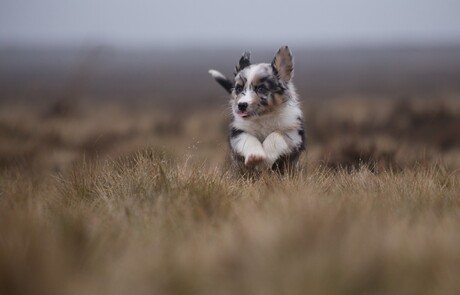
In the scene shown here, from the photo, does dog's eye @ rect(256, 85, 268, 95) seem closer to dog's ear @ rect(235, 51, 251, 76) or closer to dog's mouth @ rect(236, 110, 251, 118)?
dog's mouth @ rect(236, 110, 251, 118)

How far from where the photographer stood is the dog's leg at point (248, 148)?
20.2ft

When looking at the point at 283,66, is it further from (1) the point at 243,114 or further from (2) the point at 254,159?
(2) the point at 254,159

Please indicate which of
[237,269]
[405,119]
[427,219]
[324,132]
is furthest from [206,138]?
[237,269]

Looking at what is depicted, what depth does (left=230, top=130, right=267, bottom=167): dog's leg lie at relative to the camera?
6.15 metres

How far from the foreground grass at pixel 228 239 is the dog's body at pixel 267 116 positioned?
0.96 meters

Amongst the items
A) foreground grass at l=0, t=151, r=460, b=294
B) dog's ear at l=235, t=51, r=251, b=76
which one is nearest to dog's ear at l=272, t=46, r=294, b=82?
dog's ear at l=235, t=51, r=251, b=76

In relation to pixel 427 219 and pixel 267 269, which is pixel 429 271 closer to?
pixel 267 269

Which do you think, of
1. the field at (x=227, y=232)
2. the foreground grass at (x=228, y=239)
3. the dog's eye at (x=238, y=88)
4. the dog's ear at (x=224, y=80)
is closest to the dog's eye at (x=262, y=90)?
the dog's eye at (x=238, y=88)

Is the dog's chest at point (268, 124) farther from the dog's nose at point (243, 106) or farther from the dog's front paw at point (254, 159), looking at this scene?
the dog's front paw at point (254, 159)

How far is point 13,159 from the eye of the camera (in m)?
Result: 9.85

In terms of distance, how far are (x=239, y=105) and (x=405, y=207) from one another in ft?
7.56

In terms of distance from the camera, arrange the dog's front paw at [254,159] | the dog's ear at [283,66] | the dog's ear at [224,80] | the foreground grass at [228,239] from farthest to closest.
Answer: the dog's ear at [224,80], the dog's ear at [283,66], the dog's front paw at [254,159], the foreground grass at [228,239]

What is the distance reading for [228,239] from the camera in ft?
11.5

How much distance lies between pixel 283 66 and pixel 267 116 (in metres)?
0.66
